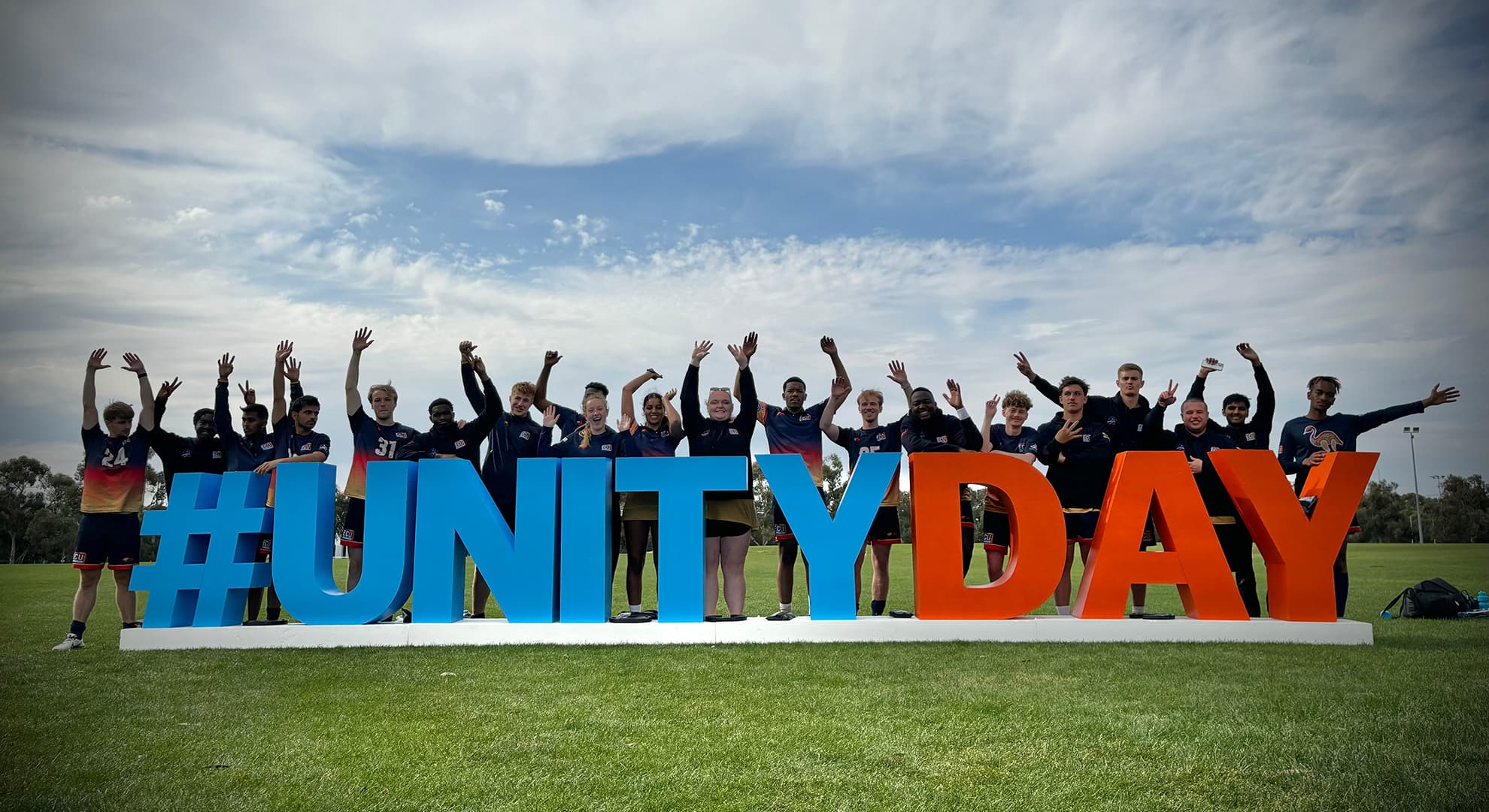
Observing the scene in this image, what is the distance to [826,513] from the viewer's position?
8961 millimetres

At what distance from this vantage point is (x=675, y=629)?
8.61 m

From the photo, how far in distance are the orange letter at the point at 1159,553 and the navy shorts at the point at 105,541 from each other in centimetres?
934

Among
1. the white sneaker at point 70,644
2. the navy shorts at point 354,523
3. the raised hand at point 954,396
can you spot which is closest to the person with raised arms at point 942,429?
the raised hand at point 954,396

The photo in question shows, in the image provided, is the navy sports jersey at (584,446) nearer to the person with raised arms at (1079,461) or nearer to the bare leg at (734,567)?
the bare leg at (734,567)

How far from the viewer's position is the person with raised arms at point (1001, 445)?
386 inches

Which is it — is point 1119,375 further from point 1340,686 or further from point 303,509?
point 303,509

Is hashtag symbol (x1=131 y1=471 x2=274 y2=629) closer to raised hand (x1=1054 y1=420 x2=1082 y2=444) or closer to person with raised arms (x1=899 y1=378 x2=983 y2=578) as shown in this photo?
person with raised arms (x1=899 y1=378 x2=983 y2=578)

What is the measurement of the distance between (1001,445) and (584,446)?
4564 millimetres

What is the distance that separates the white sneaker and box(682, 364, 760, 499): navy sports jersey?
6079 millimetres

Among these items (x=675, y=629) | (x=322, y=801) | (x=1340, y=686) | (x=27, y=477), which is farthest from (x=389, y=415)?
(x=27, y=477)

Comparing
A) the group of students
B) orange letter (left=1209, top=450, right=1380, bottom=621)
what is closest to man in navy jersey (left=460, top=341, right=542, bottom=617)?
the group of students

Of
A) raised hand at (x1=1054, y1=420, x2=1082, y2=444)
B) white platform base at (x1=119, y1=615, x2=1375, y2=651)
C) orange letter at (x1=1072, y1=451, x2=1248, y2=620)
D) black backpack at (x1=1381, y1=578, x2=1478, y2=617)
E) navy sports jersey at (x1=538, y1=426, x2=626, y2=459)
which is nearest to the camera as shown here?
white platform base at (x1=119, y1=615, x2=1375, y2=651)

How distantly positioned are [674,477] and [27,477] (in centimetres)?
3905

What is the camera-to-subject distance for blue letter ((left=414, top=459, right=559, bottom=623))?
890 centimetres
